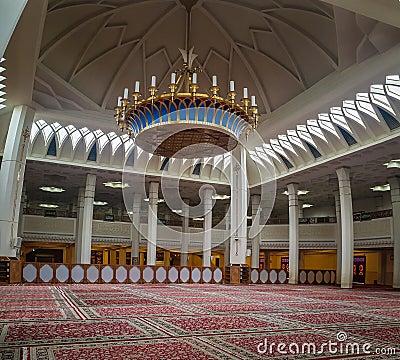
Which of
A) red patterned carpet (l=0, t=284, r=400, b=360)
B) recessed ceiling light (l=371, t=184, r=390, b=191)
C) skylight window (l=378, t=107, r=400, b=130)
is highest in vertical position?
skylight window (l=378, t=107, r=400, b=130)

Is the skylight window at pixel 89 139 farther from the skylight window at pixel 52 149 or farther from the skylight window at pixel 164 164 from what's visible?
the skylight window at pixel 164 164

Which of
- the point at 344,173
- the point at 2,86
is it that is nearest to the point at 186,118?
the point at 2,86

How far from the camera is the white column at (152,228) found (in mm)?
19484

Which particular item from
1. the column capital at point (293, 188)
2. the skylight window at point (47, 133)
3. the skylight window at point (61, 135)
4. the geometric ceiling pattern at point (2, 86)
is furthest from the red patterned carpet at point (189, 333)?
the column capital at point (293, 188)

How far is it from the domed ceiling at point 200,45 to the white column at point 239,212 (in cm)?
243

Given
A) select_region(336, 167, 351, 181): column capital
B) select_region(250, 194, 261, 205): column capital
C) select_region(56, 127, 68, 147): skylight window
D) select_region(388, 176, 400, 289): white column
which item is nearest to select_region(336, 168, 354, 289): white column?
select_region(336, 167, 351, 181): column capital

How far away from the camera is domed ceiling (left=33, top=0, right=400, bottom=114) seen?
1167cm

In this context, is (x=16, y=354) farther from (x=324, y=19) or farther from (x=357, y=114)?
(x=357, y=114)

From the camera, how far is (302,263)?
1089 inches

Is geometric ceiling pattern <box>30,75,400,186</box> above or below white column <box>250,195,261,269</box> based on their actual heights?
above

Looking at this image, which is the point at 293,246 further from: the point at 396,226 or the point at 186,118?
the point at 186,118

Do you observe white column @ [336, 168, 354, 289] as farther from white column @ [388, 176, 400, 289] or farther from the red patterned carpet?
the red patterned carpet

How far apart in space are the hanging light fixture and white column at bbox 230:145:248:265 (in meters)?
6.07

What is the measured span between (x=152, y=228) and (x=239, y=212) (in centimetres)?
527
